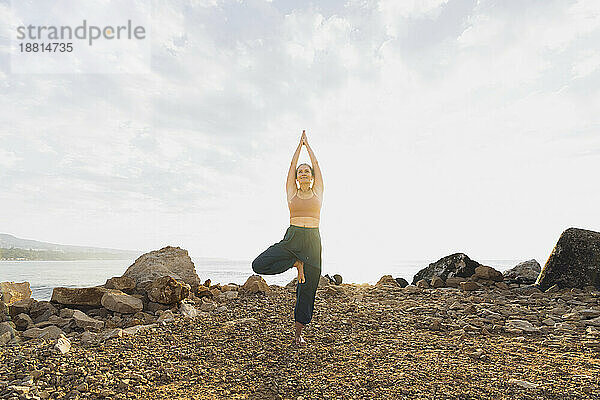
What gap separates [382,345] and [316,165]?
2.99m

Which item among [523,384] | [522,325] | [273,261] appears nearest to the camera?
[523,384]

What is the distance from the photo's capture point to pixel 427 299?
980 centimetres

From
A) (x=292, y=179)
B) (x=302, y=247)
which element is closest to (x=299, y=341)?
(x=302, y=247)

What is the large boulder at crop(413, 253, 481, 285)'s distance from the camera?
11625mm

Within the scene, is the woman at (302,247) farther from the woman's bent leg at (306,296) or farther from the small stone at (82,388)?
the small stone at (82,388)

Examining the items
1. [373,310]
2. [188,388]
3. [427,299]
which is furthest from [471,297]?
[188,388]

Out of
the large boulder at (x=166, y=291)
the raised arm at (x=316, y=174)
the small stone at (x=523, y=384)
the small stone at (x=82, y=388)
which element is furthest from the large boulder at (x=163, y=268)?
the small stone at (x=523, y=384)

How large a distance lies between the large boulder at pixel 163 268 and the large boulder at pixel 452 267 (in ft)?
20.0

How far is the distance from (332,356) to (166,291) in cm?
380

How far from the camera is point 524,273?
11.9 m

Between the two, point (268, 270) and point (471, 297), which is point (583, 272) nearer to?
point (471, 297)

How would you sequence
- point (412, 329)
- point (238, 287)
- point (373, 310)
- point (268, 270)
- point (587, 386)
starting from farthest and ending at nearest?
point (238, 287) → point (373, 310) → point (412, 329) → point (268, 270) → point (587, 386)

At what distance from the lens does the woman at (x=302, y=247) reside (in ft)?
22.3

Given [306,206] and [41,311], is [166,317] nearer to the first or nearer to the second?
[41,311]
